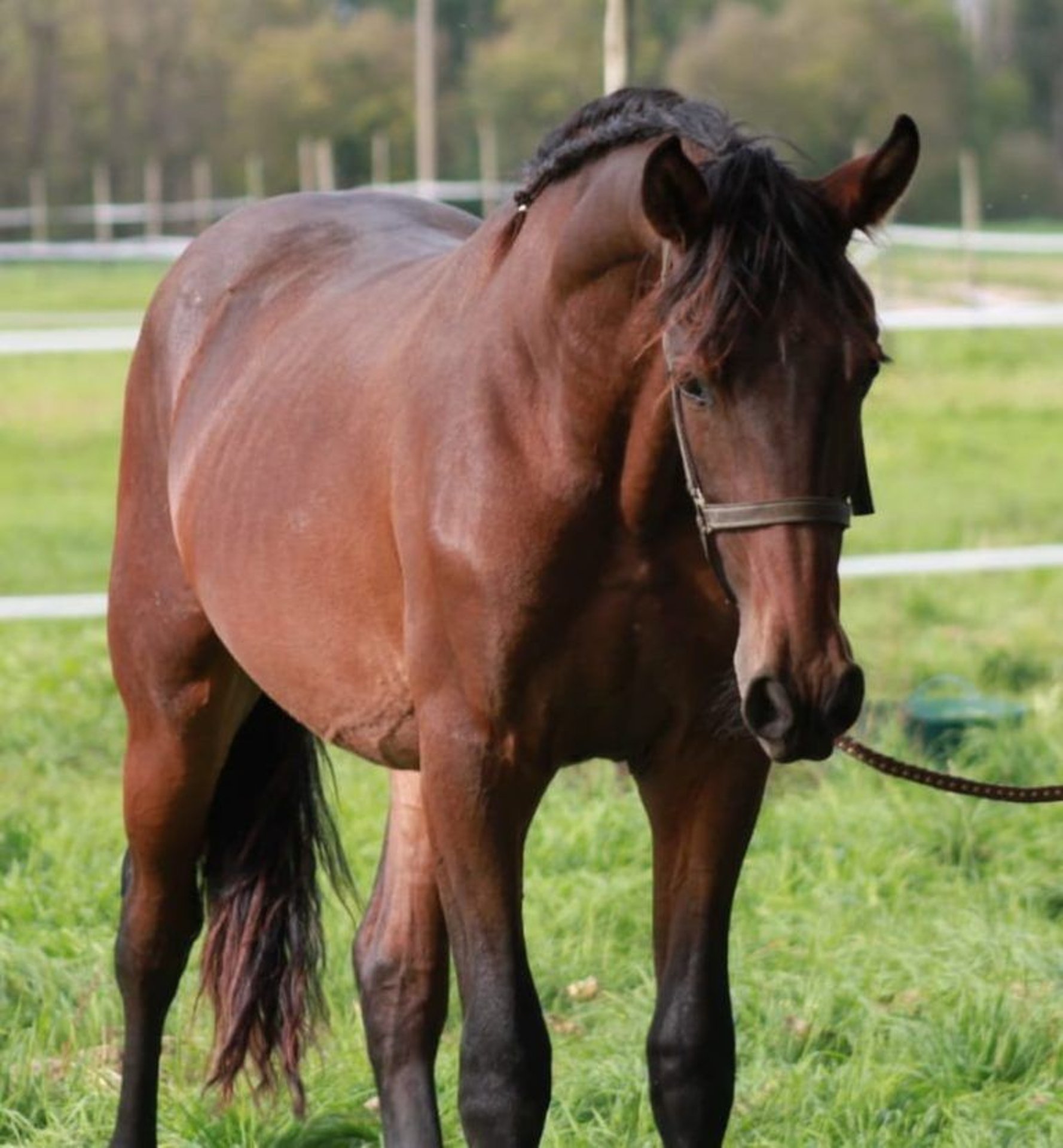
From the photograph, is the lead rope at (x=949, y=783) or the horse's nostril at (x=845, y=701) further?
the lead rope at (x=949, y=783)

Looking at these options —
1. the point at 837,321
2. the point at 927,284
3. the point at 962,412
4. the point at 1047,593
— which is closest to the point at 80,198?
the point at 927,284

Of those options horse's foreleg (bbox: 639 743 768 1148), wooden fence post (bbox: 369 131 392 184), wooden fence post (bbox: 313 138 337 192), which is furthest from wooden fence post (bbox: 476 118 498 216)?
horse's foreleg (bbox: 639 743 768 1148)

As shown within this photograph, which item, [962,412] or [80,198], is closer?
[962,412]

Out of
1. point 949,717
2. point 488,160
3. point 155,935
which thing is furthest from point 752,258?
point 488,160

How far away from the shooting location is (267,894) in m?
4.01

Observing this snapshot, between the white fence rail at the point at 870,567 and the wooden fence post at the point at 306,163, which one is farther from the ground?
the white fence rail at the point at 870,567

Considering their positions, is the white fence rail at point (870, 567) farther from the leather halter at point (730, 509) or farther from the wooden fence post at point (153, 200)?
the wooden fence post at point (153, 200)

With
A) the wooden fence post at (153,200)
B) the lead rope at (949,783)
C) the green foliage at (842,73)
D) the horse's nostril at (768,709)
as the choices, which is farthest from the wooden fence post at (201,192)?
the horse's nostril at (768,709)

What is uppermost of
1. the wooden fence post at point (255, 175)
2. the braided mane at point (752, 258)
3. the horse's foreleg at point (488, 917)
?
the braided mane at point (752, 258)

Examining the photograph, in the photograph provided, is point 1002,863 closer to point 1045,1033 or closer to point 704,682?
point 1045,1033

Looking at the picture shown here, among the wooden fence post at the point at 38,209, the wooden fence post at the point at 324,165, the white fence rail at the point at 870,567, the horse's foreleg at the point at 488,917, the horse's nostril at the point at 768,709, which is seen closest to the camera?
the horse's nostril at the point at 768,709

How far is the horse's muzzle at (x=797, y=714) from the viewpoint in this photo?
2469 millimetres

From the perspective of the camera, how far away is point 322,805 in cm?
416

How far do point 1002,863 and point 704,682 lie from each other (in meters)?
2.39
